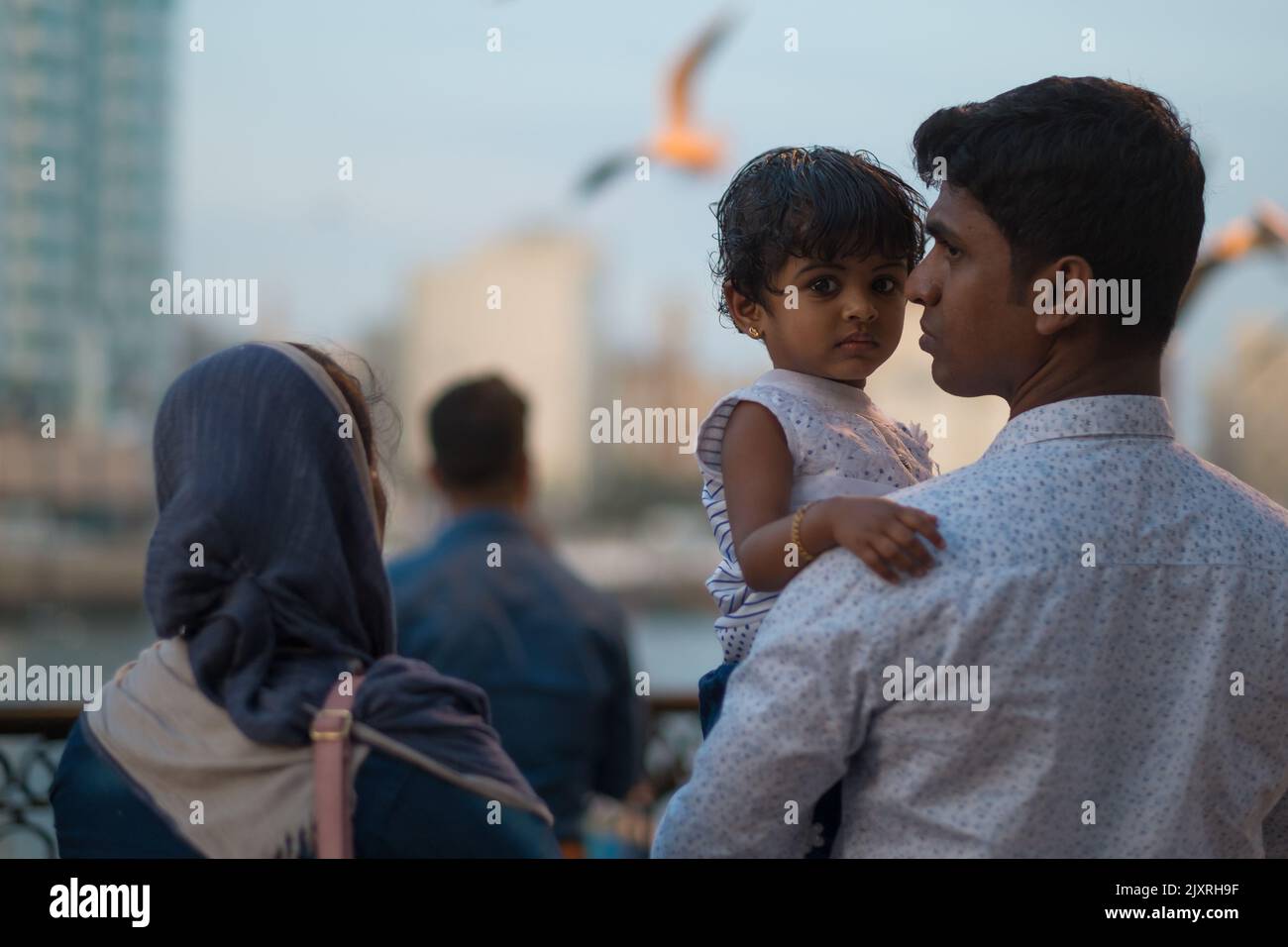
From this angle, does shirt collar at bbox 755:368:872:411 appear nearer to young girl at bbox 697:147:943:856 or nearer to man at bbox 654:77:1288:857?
young girl at bbox 697:147:943:856

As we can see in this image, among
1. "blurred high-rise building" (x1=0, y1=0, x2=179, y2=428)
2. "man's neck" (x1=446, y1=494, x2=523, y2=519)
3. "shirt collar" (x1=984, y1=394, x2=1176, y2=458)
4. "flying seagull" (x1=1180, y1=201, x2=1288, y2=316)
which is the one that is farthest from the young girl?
"blurred high-rise building" (x1=0, y1=0, x2=179, y2=428)

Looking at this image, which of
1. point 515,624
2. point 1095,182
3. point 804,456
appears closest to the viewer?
point 1095,182

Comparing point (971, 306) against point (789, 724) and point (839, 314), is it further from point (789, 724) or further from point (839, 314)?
point (789, 724)

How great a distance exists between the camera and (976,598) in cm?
148

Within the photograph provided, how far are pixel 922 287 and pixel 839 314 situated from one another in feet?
0.93

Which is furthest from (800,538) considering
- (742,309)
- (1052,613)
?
(742,309)

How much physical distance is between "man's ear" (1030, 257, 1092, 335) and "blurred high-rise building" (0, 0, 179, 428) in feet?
195

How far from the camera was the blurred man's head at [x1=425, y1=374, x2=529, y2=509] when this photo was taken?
11.9ft

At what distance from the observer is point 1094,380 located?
5.32 ft

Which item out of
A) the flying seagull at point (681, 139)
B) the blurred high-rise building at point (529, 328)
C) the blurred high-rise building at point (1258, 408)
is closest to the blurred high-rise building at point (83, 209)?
the blurred high-rise building at point (529, 328)

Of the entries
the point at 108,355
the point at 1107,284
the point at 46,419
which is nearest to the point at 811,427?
the point at 1107,284

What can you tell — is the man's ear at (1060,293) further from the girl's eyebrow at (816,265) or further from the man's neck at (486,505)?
the man's neck at (486,505)
